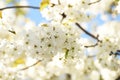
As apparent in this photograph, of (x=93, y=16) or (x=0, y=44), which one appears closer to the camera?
(x=0, y=44)

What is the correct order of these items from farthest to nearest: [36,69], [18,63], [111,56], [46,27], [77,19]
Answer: [36,69]
[18,63]
[111,56]
[77,19]
[46,27]

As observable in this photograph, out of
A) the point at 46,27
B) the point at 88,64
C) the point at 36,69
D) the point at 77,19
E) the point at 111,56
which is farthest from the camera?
the point at 36,69

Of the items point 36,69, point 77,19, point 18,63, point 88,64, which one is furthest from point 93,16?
point 36,69

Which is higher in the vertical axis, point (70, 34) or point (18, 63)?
point (70, 34)

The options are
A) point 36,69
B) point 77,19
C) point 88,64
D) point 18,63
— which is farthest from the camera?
point 36,69

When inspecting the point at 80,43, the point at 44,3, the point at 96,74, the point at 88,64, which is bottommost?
the point at 96,74

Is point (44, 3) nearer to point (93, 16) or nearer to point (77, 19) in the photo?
point (77, 19)

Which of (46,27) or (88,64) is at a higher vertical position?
(46,27)

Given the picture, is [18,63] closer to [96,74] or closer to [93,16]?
[93,16]

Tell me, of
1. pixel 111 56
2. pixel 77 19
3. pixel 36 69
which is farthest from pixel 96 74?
pixel 77 19
